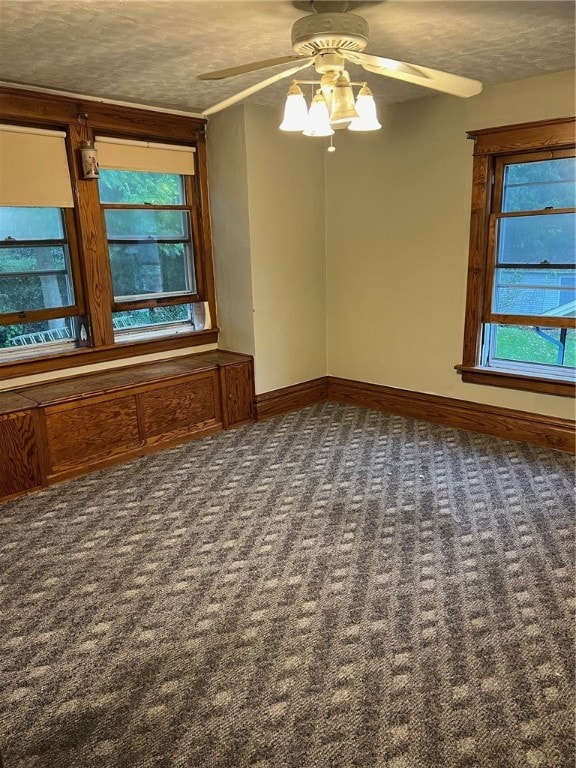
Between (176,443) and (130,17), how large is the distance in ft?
8.72

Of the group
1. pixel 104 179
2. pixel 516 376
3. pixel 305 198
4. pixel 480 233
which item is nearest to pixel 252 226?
pixel 305 198

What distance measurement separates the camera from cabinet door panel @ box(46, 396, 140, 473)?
11.4 ft

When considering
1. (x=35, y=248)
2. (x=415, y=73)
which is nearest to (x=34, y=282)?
(x=35, y=248)

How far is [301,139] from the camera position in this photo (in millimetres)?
4457

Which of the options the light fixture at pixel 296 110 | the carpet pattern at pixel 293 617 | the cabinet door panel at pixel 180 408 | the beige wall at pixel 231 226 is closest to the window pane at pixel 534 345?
the carpet pattern at pixel 293 617

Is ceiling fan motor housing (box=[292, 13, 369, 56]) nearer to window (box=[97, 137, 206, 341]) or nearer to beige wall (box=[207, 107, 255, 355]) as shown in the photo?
beige wall (box=[207, 107, 255, 355])

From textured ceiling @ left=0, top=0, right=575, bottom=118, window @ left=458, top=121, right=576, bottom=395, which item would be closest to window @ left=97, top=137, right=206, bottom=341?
textured ceiling @ left=0, top=0, right=575, bottom=118

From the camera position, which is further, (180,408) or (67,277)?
(180,408)

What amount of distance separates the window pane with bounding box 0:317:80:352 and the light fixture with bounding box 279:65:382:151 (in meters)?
2.37

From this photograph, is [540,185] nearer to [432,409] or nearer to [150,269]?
[432,409]

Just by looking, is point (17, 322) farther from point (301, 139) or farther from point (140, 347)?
point (301, 139)

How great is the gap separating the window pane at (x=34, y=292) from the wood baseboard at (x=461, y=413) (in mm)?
2395

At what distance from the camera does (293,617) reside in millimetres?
2221

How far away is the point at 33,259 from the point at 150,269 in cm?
89
